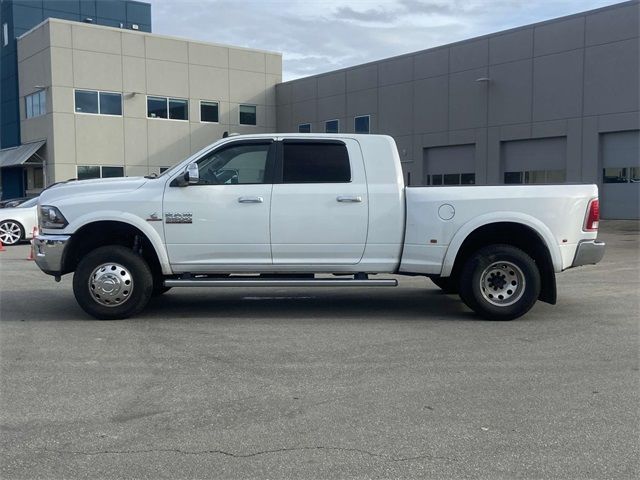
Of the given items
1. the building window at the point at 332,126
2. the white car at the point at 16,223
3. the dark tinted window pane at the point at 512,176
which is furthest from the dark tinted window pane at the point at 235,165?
the building window at the point at 332,126

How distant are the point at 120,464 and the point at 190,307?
16.0 feet

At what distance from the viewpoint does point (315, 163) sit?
772 centimetres

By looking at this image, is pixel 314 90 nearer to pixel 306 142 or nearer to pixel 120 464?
pixel 306 142

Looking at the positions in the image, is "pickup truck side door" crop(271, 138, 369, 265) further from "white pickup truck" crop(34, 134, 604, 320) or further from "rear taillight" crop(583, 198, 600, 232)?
"rear taillight" crop(583, 198, 600, 232)

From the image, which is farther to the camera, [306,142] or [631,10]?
[631,10]

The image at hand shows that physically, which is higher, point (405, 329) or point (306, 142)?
point (306, 142)

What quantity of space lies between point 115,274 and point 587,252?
5554 mm

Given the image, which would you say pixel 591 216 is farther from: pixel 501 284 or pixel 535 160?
pixel 535 160

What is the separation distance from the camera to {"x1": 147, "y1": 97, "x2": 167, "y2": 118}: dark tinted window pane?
3669cm

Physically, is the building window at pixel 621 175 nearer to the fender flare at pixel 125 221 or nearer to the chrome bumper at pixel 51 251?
the fender flare at pixel 125 221

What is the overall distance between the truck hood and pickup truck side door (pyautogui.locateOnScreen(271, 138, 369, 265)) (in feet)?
5.61

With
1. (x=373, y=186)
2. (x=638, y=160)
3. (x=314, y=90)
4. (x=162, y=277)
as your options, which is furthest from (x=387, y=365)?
(x=314, y=90)

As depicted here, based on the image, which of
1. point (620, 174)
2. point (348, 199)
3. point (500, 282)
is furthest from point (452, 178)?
point (348, 199)

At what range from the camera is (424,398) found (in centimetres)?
484
